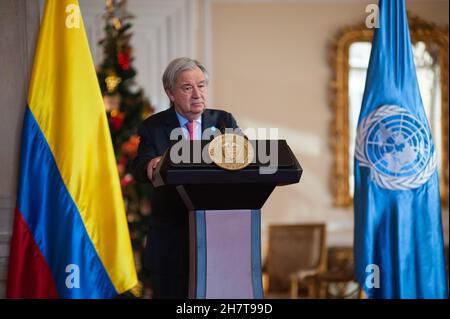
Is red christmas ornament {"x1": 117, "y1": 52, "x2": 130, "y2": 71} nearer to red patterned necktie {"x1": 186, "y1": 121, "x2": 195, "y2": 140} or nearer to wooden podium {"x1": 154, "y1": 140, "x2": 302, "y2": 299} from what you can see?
red patterned necktie {"x1": 186, "y1": 121, "x2": 195, "y2": 140}

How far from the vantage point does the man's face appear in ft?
10.7

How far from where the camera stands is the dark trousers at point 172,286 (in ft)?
10.8

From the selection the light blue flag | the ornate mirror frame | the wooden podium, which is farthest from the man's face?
the ornate mirror frame

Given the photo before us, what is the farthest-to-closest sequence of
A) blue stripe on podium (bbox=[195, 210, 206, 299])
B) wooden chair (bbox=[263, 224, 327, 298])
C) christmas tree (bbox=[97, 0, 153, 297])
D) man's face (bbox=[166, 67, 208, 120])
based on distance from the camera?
wooden chair (bbox=[263, 224, 327, 298]), christmas tree (bbox=[97, 0, 153, 297]), man's face (bbox=[166, 67, 208, 120]), blue stripe on podium (bbox=[195, 210, 206, 299])

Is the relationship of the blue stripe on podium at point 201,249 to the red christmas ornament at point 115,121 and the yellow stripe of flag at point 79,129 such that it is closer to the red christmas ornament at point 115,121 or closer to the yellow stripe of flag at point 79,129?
the yellow stripe of flag at point 79,129

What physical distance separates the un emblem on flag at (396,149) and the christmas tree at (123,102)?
7.75ft

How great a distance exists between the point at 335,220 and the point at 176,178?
15.3 ft

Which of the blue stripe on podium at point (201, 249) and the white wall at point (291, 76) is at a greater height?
the white wall at point (291, 76)

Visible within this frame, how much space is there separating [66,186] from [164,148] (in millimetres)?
774

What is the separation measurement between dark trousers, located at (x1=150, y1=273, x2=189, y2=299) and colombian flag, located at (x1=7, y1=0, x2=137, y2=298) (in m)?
0.61

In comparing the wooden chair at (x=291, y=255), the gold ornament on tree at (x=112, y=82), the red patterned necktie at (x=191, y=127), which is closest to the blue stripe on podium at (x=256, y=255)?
the red patterned necktie at (x=191, y=127)

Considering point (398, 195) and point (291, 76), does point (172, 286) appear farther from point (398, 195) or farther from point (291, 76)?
point (291, 76)

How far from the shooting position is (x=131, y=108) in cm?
584

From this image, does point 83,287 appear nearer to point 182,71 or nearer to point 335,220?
point 182,71
